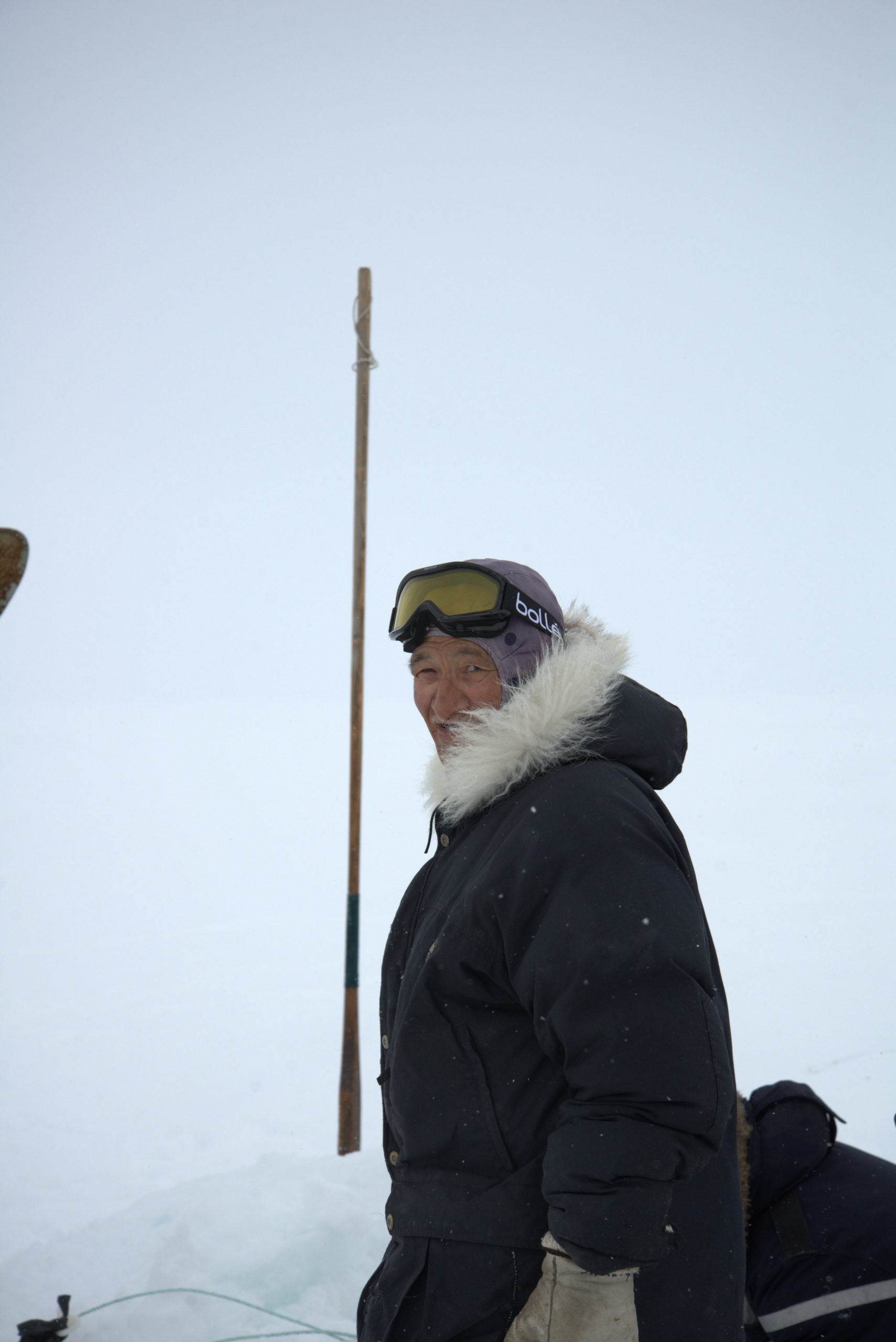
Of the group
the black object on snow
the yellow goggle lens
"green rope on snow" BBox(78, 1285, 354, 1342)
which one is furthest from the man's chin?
the black object on snow

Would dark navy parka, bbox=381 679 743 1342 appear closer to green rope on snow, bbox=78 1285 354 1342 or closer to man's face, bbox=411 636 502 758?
man's face, bbox=411 636 502 758

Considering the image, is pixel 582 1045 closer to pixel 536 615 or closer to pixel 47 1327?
pixel 536 615

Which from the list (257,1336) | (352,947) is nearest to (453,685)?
(257,1336)

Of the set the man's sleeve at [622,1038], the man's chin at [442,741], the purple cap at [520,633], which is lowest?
the man's sleeve at [622,1038]

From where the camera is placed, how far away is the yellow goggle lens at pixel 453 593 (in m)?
1.51

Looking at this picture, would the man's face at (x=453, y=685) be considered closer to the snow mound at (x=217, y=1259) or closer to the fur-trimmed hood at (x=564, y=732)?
the fur-trimmed hood at (x=564, y=732)

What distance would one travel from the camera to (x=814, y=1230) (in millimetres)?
1706

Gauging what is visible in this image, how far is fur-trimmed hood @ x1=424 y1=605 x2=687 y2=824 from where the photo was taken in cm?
124

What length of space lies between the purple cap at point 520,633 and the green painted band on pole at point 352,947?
2960mm

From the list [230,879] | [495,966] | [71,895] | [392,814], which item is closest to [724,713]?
[392,814]

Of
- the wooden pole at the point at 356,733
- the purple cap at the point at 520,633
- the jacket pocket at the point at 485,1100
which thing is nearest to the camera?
the jacket pocket at the point at 485,1100

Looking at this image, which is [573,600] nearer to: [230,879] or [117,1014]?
[117,1014]

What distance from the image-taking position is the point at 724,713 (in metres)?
13.1

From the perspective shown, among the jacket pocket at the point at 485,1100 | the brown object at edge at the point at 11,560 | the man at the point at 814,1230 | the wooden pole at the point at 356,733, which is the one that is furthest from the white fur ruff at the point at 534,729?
the wooden pole at the point at 356,733
